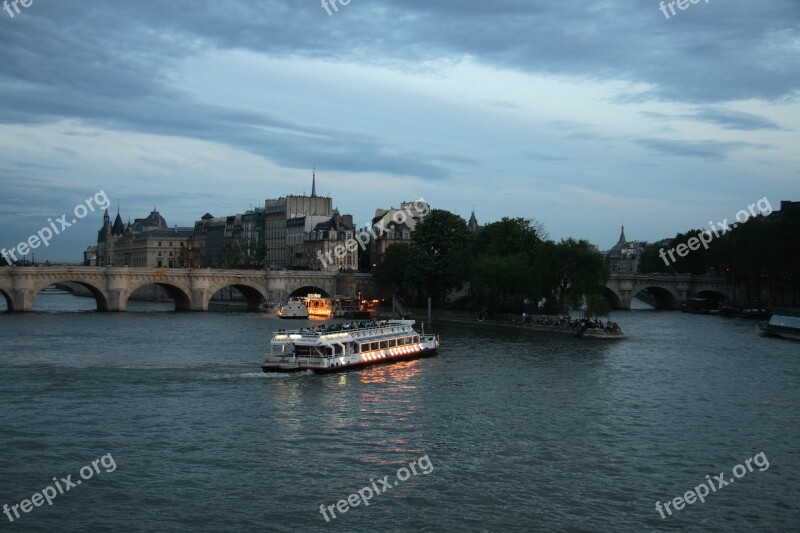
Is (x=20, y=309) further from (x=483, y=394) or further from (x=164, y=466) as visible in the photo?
(x=164, y=466)

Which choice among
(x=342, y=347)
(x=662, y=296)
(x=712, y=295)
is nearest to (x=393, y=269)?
(x=662, y=296)

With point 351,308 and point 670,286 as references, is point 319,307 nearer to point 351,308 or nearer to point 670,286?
point 351,308

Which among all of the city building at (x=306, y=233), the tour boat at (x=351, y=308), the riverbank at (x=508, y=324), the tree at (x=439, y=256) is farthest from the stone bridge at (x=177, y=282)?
the city building at (x=306, y=233)

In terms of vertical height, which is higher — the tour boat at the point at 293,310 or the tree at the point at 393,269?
the tree at the point at 393,269

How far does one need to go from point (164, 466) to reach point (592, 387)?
2406cm

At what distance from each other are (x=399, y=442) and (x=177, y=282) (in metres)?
82.7

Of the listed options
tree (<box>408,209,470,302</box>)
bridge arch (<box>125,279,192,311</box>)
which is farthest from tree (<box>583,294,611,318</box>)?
bridge arch (<box>125,279,192,311</box>)

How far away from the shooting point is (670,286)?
13062cm

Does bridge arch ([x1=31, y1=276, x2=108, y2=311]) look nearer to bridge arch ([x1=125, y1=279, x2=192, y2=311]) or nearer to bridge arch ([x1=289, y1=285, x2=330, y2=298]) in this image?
bridge arch ([x1=125, y1=279, x2=192, y2=311])

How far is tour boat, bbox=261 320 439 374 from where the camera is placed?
50281 millimetres

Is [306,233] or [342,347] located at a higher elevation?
→ [306,233]

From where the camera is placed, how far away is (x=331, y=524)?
23703mm

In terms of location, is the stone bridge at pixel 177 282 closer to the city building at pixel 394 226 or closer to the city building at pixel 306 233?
the city building at pixel 394 226

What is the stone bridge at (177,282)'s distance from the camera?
9644cm
